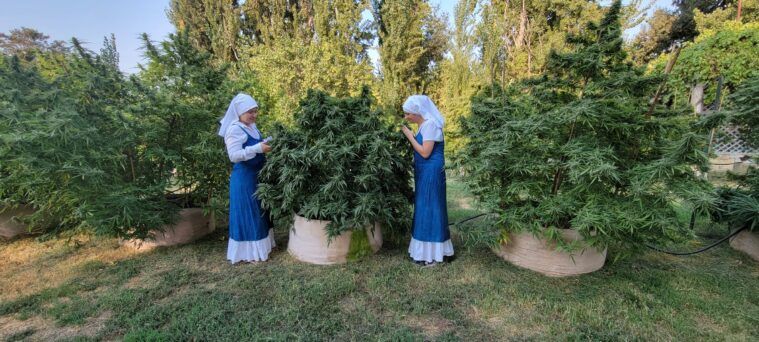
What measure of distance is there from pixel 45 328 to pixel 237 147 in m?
1.78

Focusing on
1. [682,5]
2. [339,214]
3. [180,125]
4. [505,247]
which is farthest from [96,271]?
[682,5]

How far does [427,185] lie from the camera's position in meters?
3.14

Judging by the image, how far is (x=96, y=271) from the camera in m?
3.12

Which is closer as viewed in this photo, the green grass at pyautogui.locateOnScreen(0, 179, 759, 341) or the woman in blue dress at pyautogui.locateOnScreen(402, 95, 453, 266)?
the green grass at pyautogui.locateOnScreen(0, 179, 759, 341)

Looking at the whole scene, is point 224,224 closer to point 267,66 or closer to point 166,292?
point 166,292

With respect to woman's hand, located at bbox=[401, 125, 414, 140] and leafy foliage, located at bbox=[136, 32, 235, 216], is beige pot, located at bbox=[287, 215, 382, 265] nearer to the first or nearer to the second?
woman's hand, located at bbox=[401, 125, 414, 140]

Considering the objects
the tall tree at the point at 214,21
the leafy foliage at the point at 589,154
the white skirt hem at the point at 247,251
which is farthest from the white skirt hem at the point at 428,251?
the tall tree at the point at 214,21

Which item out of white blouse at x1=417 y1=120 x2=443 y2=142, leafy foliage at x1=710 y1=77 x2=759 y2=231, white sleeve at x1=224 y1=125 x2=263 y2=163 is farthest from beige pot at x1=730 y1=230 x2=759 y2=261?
white sleeve at x1=224 y1=125 x2=263 y2=163

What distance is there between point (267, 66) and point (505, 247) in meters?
7.68

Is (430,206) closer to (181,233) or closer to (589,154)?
(589,154)

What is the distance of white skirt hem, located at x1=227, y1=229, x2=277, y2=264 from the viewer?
324cm

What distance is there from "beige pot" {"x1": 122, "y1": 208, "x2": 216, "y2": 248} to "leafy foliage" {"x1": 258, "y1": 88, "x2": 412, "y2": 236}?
3.88 feet

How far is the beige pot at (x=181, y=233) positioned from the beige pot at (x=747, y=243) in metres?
5.85

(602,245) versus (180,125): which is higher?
(180,125)
